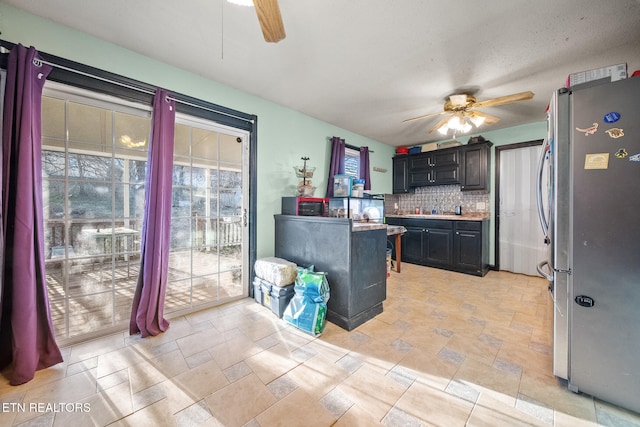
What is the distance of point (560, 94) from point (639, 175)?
609 mm

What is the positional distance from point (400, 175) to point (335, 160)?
1967 millimetres

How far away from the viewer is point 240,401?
4.44 feet

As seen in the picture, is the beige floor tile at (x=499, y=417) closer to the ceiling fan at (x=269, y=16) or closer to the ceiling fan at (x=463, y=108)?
the ceiling fan at (x=269, y=16)

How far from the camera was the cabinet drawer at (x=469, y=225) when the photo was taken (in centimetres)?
380

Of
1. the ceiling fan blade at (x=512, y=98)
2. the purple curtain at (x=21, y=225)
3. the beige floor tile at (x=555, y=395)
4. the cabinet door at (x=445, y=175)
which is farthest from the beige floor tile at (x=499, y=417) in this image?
the cabinet door at (x=445, y=175)

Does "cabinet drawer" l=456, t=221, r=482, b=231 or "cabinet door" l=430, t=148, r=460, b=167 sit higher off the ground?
"cabinet door" l=430, t=148, r=460, b=167

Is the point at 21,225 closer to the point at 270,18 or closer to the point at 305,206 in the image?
the point at 270,18

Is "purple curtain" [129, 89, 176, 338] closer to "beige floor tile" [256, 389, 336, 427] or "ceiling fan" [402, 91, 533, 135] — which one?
"beige floor tile" [256, 389, 336, 427]

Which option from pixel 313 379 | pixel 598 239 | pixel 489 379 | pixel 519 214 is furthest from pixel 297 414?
pixel 519 214

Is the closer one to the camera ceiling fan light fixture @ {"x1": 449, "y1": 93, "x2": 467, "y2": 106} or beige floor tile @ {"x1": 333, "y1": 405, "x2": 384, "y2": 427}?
beige floor tile @ {"x1": 333, "y1": 405, "x2": 384, "y2": 427}

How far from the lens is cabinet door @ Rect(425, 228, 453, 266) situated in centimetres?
407

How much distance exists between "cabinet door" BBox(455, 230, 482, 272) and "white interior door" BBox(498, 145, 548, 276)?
2.26ft

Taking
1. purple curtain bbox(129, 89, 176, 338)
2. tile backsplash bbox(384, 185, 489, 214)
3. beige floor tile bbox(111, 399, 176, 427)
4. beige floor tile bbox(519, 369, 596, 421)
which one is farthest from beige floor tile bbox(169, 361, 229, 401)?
tile backsplash bbox(384, 185, 489, 214)

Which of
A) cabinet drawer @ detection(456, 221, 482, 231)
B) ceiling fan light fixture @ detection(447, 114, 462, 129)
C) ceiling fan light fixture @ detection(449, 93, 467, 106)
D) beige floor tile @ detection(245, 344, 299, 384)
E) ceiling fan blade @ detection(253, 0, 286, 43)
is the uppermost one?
ceiling fan light fixture @ detection(449, 93, 467, 106)
